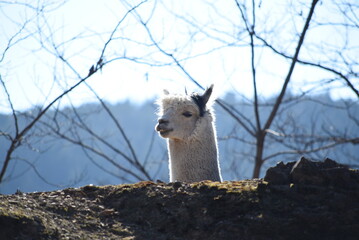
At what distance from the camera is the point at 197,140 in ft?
25.5

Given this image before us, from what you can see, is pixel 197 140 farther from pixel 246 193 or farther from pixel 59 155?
pixel 59 155

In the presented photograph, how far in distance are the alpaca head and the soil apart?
8.99ft

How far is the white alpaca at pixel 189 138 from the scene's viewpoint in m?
7.60

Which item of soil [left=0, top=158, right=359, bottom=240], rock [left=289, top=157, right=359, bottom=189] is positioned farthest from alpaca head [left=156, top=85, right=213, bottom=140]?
rock [left=289, top=157, right=359, bottom=189]

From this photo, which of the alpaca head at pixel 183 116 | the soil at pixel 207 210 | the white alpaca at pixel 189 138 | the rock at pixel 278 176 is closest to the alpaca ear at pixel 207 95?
the alpaca head at pixel 183 116

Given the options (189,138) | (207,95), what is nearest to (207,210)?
(189,138)

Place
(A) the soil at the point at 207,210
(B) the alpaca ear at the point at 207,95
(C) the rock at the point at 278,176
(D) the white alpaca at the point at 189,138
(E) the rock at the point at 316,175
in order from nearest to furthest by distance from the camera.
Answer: (A) the soil at the point at 207,210
(E) the rock at the point at 316,175
(C) the rock at the point at 278,176
(D) the white alpaca at the point at 189,138
(B) the alpaca ear at the point at 207,95

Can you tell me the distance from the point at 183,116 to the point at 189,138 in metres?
0.31

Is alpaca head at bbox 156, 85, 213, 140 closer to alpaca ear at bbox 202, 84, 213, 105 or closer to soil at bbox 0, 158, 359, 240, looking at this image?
alpaca ear at bbox 202, 84, 213, 105

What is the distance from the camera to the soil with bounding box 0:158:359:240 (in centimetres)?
412

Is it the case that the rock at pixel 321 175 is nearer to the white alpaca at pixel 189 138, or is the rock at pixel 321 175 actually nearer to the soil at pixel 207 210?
the soil at pixel 207 210

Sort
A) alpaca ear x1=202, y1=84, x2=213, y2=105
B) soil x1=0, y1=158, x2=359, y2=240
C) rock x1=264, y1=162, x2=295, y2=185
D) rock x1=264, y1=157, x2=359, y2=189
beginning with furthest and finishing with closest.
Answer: alpaca ear x1=202, y1=84, x2=213, y2=105, rock x1=264, y1=162, x2=295, y2=185, rock x1=264, y1=157, x2=359, y2=189, soil x1=0, y1=158, x2=359, y2=240

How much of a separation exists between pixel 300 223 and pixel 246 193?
53cm

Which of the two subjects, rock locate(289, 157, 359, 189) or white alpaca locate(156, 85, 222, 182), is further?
white alpaca locate(156, 85, 222, 182)
